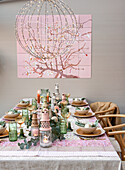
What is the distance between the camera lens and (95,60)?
4020mm

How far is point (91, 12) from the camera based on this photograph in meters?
3.97

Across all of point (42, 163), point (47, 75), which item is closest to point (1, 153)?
point (42, 163)

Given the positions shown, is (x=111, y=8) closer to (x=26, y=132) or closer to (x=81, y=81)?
(x=81, y=81)

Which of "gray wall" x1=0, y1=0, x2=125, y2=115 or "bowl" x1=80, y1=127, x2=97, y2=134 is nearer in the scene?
"bowl" x1=80, y1=127, x2=97, y2=134

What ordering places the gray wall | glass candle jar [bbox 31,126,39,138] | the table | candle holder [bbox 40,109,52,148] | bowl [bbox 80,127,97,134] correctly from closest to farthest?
the table
candle holder [bbox 40,109,52,148]
glass candle jar [bbox 31,126,39,138]
bowl [bbox 80,127,97,134]
the gray wall

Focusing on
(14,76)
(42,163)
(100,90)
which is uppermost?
(14,76)

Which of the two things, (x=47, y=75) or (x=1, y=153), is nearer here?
(x=1, y=153)

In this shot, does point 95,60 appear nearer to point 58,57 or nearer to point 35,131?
point 58,57

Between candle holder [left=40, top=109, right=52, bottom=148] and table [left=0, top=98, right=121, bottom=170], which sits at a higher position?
candle holder [left=40, top=109, right=52, bottom=148]

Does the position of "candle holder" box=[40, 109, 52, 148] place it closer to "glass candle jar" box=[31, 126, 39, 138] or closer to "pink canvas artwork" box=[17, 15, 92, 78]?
"glass candle jar" box=[31, 126, 39, 138]

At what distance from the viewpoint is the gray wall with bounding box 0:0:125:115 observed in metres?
3.97

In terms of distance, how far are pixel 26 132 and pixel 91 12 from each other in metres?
2.79

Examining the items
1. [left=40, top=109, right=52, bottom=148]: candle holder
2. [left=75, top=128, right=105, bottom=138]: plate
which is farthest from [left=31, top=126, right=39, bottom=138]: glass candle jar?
[left=75, top=128, right=105, bottom=138]: plate

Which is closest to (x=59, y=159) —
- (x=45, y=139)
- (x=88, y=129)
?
(x=45, y=139)
